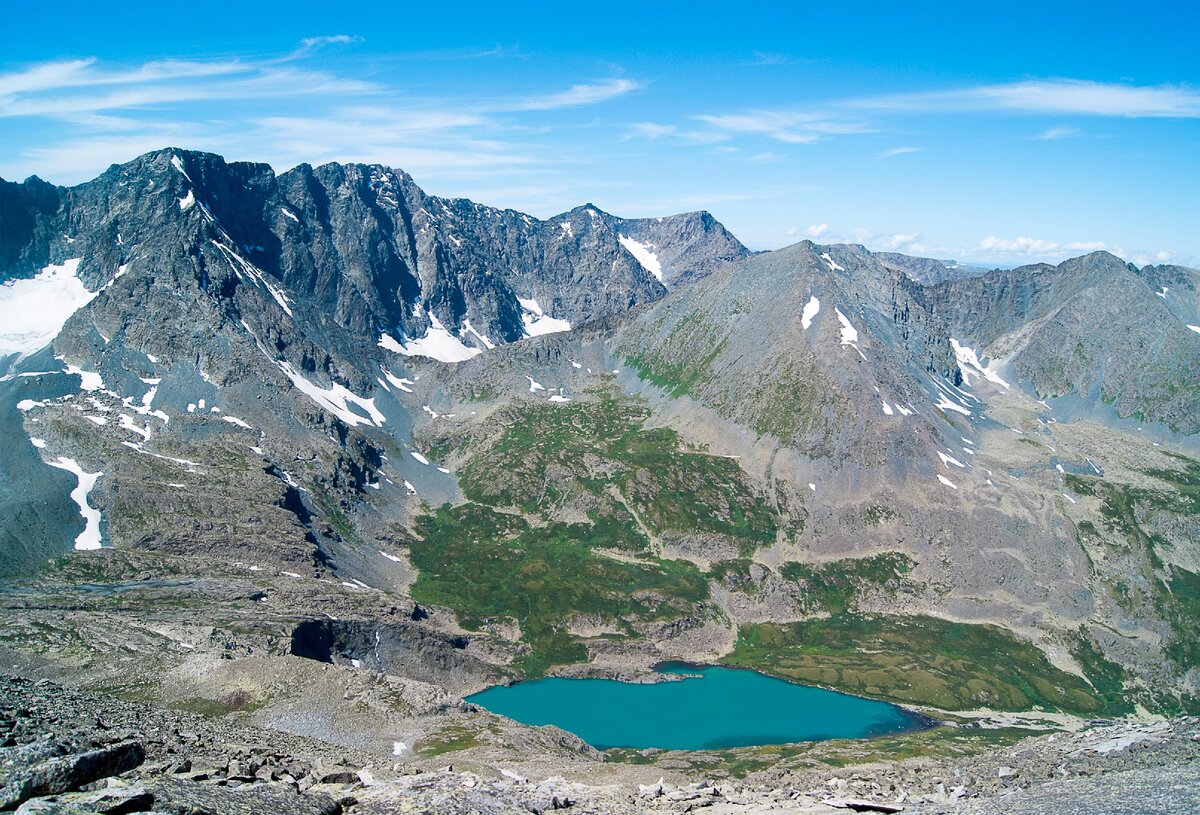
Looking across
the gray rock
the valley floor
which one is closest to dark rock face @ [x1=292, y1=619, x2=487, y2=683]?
the valley floor

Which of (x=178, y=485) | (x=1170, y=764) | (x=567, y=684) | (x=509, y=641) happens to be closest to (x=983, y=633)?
(x=567, y=684)

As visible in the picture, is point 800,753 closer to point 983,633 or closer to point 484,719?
point 484,719

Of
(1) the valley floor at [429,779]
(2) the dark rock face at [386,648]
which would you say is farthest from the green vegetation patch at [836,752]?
(2) the dark rock face at [386,648]

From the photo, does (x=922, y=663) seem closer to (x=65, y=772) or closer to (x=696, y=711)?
(x=696, y=711)

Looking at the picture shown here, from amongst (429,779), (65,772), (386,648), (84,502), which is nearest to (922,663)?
(386,648)

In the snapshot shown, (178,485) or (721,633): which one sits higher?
(178,485)

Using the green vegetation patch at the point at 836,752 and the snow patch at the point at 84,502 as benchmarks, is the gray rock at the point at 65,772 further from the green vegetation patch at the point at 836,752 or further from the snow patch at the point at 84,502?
the snow patch at the point at 84,502

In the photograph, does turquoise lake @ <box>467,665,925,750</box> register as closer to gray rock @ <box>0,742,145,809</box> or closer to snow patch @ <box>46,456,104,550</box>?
snow patch @ <box>46,456,104,550</box>
